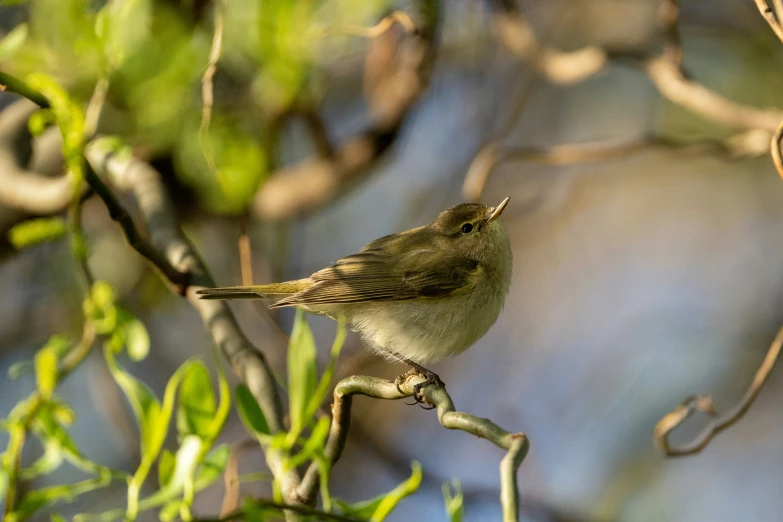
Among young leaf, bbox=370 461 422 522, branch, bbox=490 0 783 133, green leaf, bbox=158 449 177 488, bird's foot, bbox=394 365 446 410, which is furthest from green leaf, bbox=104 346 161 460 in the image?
branch, bbox=490 0 783 133

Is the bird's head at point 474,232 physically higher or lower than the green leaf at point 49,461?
lower

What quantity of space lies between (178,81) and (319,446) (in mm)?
1905

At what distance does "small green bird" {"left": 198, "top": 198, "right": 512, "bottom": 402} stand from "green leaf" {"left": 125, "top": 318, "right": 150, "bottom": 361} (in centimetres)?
91

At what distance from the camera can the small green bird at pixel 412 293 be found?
10.3 ft

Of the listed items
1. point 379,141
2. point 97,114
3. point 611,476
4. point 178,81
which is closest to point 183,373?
point 97,114

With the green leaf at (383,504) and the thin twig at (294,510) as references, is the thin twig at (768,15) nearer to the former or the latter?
the green leaf at (383,504)

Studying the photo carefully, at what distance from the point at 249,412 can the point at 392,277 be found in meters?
1.88

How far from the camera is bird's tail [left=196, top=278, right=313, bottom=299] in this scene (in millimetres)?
2404

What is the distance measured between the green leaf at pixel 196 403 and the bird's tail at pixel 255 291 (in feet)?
2.85

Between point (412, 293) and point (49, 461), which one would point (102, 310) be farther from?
point (412, 293)

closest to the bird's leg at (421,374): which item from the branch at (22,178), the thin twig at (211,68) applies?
the thin twig at (211,68)

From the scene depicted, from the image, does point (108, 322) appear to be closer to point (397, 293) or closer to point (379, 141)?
point (397, 293)

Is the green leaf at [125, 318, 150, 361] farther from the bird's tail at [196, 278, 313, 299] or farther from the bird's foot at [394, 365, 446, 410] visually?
the bird's foot at [394, 365, 446, 410]

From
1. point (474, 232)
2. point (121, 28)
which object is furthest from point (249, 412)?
point (474, 232)
